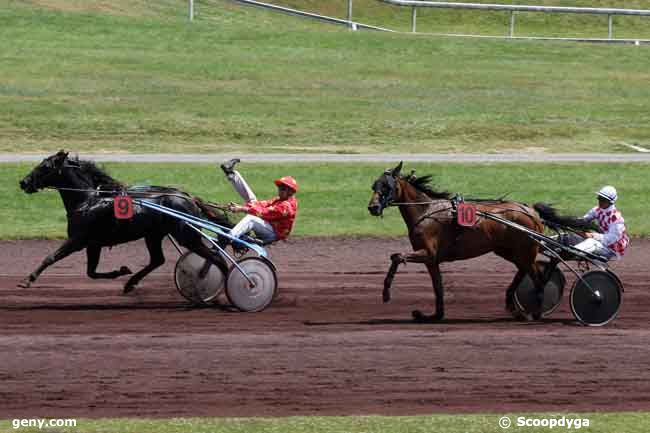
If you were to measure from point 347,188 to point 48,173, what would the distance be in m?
7.73

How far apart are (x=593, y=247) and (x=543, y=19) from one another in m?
27.1

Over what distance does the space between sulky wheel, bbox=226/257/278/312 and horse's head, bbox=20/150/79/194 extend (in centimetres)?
202

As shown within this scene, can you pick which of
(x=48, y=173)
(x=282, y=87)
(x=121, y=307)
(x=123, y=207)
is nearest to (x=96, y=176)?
(x=48, y=173)

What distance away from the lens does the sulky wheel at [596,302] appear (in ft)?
39.0

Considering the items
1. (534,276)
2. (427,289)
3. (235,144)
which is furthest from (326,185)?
(534,276)

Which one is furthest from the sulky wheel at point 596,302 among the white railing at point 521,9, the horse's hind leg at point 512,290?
the white railing at point 521,9

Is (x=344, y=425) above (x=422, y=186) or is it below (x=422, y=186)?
below

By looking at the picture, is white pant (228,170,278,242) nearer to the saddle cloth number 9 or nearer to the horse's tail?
the saddle cloth number 9

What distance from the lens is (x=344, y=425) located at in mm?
8508

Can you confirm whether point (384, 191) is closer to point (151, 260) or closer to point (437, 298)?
point (437, 298)

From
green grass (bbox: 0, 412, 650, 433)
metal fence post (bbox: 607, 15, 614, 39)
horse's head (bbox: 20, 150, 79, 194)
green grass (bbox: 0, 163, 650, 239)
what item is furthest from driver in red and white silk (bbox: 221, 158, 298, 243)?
metal fence post (bbox: 607, 15, 614, 39)

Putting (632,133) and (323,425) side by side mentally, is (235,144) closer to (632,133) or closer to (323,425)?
(632,133)

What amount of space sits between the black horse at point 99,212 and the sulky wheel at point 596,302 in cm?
352

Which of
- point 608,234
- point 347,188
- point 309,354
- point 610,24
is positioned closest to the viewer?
point 309,354
